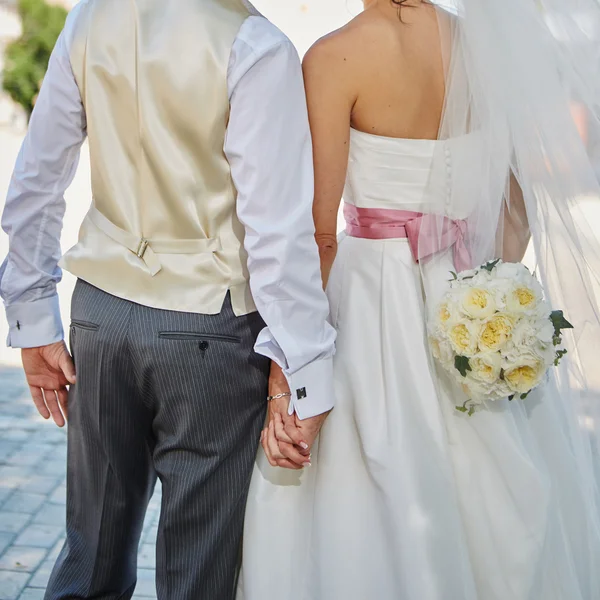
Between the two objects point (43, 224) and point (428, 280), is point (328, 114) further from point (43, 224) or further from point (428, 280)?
point (43, 224)

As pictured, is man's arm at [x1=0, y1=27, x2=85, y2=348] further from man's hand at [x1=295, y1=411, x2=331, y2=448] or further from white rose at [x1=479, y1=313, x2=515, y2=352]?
white rose at [x1=479, y1=313, x2=515, y2=352]

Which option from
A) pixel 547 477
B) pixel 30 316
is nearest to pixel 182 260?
pixel 30 316

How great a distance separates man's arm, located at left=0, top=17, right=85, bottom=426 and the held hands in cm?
45

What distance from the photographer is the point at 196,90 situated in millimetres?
1607

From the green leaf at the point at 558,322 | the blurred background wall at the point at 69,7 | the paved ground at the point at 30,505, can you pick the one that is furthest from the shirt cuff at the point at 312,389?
the blurred background wall at the point at 69,7

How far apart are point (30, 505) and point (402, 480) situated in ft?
6.64

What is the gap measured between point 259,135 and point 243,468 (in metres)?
0.71

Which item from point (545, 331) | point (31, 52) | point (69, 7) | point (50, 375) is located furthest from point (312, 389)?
point (69, 7)

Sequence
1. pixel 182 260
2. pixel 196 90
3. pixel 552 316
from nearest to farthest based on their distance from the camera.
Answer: pixel 196 90, pixel 182 260, pixel 552 316

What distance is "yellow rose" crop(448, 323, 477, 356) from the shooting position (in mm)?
1781

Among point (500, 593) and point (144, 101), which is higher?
point (144, 101)

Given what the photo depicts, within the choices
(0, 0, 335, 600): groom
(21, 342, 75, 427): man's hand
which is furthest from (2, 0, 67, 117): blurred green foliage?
(0, 0, 335, 600): groom

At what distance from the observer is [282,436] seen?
1782 mm

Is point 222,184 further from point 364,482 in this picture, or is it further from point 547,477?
point 547,477
